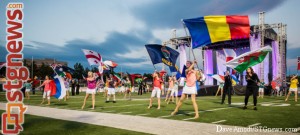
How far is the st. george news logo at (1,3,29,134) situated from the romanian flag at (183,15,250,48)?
6.69 m

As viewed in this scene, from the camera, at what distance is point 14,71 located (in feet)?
22.9

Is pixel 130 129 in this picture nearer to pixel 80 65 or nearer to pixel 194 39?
pixel 194 39

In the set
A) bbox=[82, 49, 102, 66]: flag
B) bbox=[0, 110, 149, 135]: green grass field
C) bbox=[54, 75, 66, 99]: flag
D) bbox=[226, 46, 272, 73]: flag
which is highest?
bbox=[82, 49, 102, 66]: flag

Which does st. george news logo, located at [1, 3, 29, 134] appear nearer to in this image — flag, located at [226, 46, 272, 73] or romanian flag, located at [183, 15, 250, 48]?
→ romanian flag, located at [183, 15, 250, 48]

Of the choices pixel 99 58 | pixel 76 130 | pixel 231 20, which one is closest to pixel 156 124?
pixel 76 130

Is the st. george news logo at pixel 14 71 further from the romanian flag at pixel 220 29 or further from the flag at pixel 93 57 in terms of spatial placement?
the flag at pixel 93 57

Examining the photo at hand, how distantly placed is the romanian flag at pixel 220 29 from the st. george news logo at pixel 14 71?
21.9 ft

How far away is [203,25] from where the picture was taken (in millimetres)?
11516

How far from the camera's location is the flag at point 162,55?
1805 cm

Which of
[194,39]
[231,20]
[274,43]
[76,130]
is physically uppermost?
[274,43]

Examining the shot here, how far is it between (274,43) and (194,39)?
114ft

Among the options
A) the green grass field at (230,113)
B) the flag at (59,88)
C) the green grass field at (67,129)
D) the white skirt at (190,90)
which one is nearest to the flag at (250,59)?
the green grass field at (230,113)

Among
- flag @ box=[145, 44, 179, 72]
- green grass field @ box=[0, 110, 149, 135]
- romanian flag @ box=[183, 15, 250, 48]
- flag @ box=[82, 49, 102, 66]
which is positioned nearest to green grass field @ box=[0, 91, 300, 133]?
green grass field @ box=[0, 110, 149, 135]

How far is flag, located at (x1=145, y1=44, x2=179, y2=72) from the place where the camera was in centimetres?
1805
